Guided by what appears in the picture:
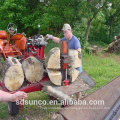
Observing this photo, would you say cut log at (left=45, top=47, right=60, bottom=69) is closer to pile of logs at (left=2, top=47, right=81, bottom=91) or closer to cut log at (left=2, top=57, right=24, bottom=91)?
pile of logs at (left=2, top=47, right=81, bottom=91)

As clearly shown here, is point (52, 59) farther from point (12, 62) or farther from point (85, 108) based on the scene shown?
point (85, 108)

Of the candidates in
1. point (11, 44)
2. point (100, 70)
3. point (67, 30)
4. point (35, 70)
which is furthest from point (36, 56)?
point (100, 70)

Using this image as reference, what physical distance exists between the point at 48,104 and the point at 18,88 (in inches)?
40.0

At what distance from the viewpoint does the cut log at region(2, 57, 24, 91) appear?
307cm

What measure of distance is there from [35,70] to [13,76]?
15.2 inches

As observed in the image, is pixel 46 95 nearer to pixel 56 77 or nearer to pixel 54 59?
pixel 56 77

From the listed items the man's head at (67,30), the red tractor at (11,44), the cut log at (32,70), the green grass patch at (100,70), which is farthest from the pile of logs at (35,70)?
the green grass patch at (100,70)

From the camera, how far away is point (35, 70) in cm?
327

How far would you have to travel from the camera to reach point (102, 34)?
13008mm

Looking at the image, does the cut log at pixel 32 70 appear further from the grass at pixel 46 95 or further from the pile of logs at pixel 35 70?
the grass at pixel 46 95


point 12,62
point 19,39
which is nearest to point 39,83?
point 12,62

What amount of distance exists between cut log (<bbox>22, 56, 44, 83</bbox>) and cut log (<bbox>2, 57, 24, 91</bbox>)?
0.11 metres

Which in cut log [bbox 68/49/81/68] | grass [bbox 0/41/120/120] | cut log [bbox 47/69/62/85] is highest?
cut log [bbox 68/49/81/68]


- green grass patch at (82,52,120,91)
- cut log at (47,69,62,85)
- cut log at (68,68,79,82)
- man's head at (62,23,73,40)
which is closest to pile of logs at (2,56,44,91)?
cut log at (47,69,62,85)
